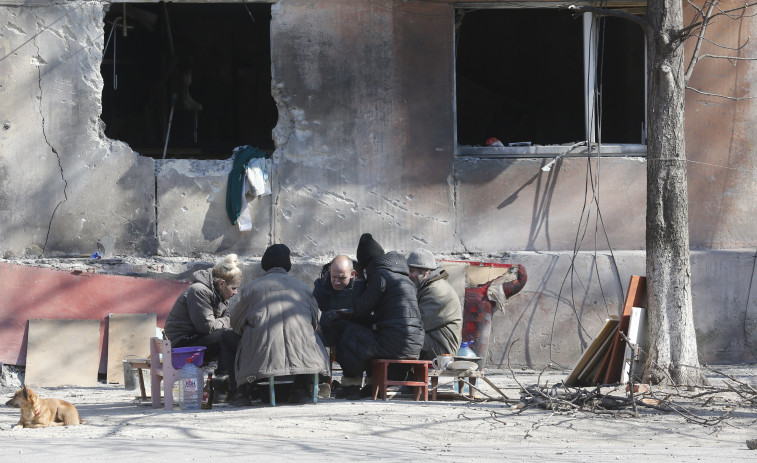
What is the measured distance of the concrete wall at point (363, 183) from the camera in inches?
388

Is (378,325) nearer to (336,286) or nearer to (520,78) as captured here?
(336,286)

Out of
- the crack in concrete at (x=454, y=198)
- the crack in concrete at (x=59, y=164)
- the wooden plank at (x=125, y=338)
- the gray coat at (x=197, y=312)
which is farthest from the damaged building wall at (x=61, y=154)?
the crack in concrete at (x=454, y=198)

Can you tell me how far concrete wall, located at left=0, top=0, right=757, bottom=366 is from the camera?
987cm

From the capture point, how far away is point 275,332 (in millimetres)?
7363

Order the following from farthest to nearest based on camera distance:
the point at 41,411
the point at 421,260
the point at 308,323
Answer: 1. the point at 421,260
2. the point at 308,323
3. the point at 41,411

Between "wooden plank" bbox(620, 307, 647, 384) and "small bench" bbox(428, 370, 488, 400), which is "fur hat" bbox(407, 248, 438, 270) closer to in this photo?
"small bench" bbox(428, 370, 488, 400)

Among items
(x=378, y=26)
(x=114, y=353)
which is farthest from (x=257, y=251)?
(x=378, y=26)

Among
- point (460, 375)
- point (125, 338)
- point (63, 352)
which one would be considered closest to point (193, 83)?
point (125, 338)

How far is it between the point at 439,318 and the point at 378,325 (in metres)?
0.70

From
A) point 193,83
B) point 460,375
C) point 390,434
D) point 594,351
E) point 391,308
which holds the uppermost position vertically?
point 193,83

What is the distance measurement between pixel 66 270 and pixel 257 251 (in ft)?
6.07

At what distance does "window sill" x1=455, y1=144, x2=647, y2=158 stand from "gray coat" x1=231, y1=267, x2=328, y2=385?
10.5 ft

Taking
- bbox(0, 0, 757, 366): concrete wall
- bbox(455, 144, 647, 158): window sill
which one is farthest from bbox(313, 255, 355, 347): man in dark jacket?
bbox(455, 144, 647, 158): window sill

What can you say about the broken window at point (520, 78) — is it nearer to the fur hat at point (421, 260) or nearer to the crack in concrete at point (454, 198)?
the crack in concrete at point (454, 198)
